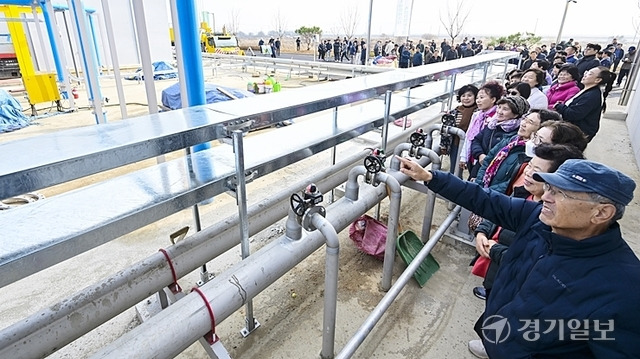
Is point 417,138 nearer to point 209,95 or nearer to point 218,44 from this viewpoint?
point 209,95

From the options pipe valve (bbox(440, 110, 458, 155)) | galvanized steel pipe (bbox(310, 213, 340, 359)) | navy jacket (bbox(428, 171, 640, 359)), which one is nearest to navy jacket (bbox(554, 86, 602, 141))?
pipe valve (bbox(440, 110, 458, 155))

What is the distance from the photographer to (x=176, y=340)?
44.8 inches

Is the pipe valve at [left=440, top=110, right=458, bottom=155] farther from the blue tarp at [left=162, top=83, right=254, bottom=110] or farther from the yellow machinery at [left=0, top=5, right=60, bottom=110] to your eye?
the yellow machinery at [left=0, top=5, right=60, bottom=110]

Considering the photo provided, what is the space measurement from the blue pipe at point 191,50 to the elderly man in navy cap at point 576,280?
2.58 meters

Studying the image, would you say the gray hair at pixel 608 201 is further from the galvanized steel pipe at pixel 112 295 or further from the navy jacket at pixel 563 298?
the galvanized steel pipe at pixel 112 295

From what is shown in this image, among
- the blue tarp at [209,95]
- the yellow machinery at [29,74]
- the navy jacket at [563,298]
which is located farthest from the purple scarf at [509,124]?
the yellow machinery at [29,74]

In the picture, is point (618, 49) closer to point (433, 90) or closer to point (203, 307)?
point (433, 90)

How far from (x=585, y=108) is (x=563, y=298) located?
3.63 meters

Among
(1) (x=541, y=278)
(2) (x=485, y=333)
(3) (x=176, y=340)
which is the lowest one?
(2) (x=485, y=333)

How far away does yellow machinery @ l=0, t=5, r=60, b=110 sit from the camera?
7117 mm

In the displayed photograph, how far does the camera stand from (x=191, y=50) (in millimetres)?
3195

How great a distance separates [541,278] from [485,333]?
428 mm

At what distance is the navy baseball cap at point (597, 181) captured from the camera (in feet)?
3.61

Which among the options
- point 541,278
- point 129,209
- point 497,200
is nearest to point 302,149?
point 129,209
